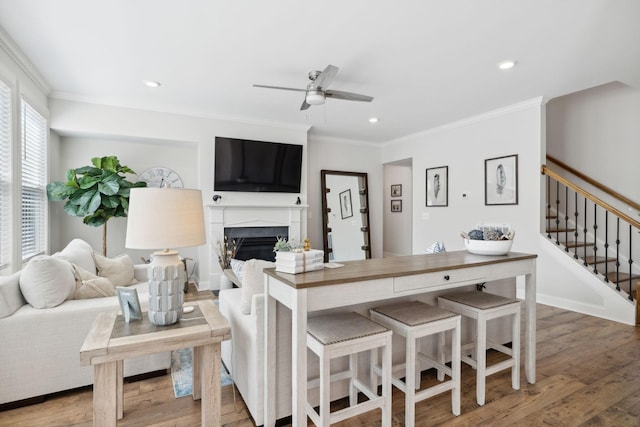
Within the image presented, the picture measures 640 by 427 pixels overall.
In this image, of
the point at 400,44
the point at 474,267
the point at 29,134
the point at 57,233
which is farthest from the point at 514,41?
the point at 57,233

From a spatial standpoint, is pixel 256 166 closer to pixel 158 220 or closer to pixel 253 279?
pixel 253 279

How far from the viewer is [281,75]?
346 cm

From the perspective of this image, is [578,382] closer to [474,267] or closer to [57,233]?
[474,267]

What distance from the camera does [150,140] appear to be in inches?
186

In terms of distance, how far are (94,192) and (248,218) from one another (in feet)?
6.75

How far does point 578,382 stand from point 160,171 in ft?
17.7

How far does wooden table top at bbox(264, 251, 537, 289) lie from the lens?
155 centimetres

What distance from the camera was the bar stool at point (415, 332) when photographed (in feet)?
5.74

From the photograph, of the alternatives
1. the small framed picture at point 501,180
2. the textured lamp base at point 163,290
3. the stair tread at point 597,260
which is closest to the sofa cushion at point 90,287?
the textured lamp base at point 163,290

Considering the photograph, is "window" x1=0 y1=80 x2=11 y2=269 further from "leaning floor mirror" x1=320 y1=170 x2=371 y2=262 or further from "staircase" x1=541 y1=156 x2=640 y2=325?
"staircase" x1=541 y1=156 x2=640 y2=325

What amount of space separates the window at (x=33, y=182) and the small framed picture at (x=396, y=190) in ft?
21.4

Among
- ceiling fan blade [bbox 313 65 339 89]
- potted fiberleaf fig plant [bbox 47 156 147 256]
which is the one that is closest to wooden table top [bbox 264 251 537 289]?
ceiling fan blade [bbox 313 65 339 89]

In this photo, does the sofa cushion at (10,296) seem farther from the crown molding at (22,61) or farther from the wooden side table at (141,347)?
the crown molding at (22,61)

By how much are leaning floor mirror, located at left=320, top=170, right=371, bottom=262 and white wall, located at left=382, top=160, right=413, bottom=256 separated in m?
1.23
